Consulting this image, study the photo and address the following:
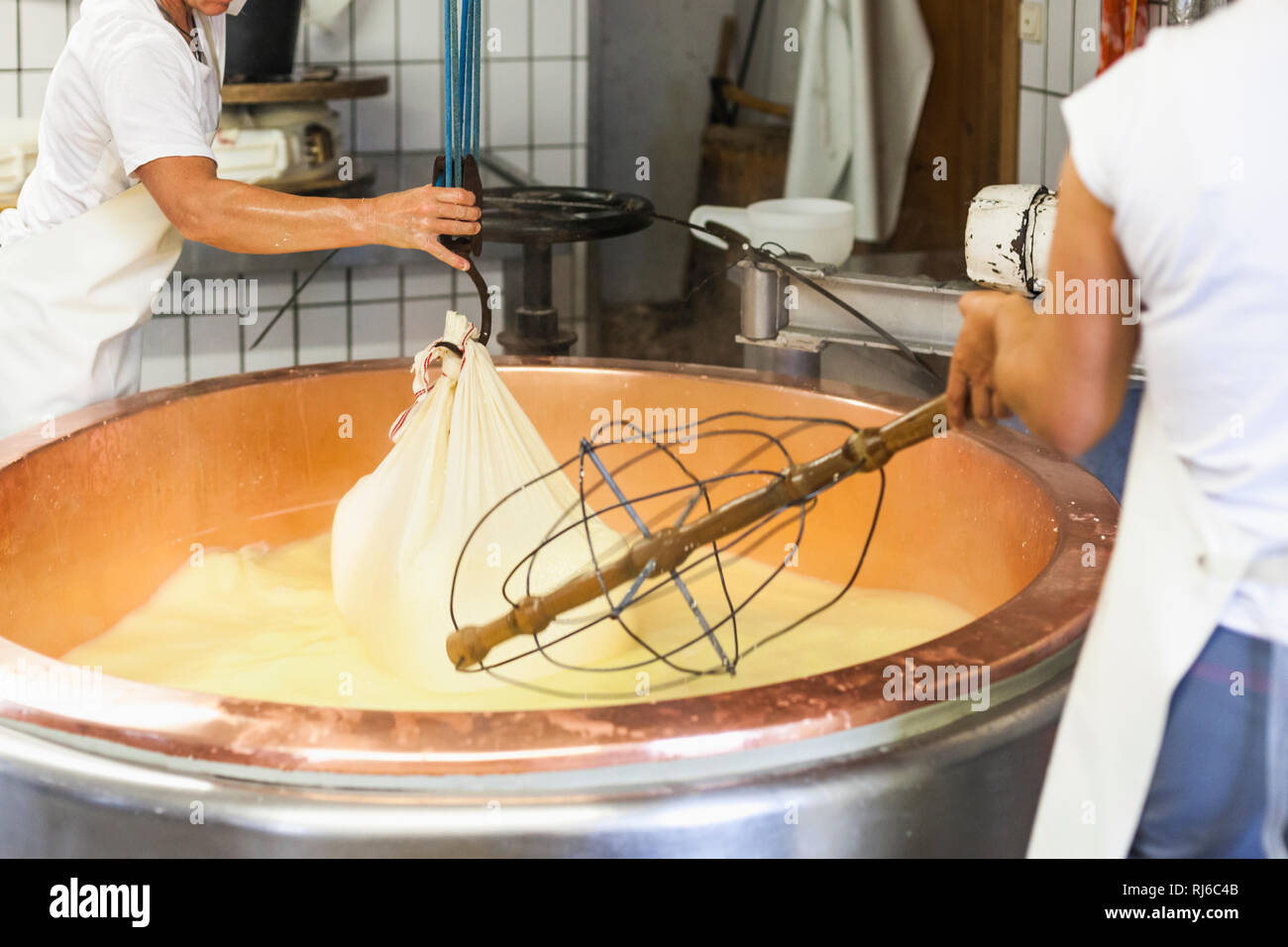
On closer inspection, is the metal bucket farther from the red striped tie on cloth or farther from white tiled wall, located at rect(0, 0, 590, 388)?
white tiled wall, located at rect(0, 0, 590, 388)

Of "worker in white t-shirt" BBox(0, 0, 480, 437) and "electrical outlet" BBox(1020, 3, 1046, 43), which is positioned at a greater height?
"electrical outlet" BBox(1020, 3, 1046, 43)

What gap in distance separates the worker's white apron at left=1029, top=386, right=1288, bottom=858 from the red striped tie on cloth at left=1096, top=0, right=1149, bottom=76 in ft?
4.34

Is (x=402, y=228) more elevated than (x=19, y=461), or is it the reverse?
(x=402, y=228)

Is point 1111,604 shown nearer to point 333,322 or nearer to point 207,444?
point 207,444

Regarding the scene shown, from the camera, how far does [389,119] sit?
3.30m

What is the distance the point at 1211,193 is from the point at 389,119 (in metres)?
2.76

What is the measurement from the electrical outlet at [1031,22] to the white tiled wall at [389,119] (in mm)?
1065

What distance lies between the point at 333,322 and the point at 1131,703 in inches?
98.7

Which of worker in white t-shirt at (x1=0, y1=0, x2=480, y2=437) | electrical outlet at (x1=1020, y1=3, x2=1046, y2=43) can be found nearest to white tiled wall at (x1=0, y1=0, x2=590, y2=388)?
electrical outlet at (x1=1020, y1=3, x2=1046, y2=43)

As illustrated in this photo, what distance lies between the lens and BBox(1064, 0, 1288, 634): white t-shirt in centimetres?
81

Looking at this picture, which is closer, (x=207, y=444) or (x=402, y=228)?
(x=402, y=228)

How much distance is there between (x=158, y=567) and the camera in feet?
5.71

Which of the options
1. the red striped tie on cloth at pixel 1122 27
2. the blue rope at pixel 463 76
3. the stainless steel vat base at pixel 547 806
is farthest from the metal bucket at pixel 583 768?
the red striped tie on cloth at pixel 1122 27

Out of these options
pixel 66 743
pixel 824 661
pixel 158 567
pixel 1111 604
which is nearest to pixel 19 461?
pixel 158 567
